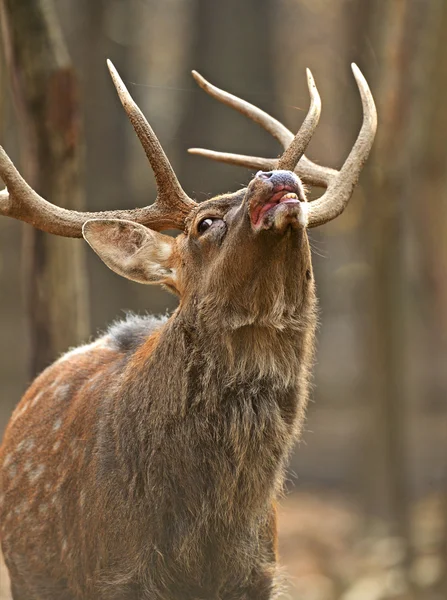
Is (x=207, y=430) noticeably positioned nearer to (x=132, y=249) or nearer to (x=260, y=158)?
(x=132, y=249)

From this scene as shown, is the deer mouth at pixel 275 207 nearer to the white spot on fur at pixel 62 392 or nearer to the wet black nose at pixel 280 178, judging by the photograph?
the wet black nose at pixel 280 178

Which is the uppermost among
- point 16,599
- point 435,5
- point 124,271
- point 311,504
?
point 435,5

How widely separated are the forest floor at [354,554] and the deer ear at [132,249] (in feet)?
15.5

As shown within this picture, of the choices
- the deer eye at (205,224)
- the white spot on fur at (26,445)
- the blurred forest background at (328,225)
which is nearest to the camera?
the deer eye at (205,224)

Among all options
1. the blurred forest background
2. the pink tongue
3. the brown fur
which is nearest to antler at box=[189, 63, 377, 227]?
the blurred forest background

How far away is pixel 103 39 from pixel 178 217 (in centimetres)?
853

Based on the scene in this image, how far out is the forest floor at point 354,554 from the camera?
10383 mm

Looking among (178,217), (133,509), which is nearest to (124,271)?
(178,217)

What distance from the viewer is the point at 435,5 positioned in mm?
11609

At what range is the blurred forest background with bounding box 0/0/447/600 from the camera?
23.9ft

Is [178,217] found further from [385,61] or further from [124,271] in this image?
[385,61]

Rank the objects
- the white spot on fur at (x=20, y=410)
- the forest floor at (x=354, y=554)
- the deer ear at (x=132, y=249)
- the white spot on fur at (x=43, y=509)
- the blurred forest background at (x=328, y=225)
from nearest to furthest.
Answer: the deer ear at (x=132, y=249) < the white spot on fur at (x=43, y=509) < the white spot on fur at (x=20, y=410) < the blurred forest background at (x=328, y=225) < the forest floor at (x=354, y=554)

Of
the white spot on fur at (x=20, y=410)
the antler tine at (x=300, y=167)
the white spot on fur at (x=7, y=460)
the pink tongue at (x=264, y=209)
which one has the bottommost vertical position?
the white spot on fur at (x=7, y=460)

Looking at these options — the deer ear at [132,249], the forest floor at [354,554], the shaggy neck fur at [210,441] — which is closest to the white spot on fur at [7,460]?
the shaggy neck fur at [210,441]
